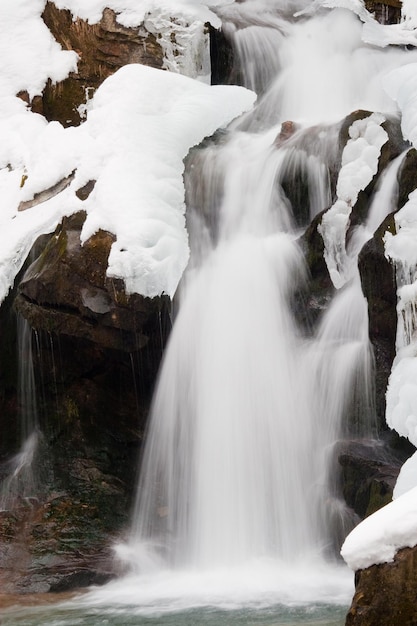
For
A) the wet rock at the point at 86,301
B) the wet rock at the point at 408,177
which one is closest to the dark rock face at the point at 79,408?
the wet rock at the point at 86,301

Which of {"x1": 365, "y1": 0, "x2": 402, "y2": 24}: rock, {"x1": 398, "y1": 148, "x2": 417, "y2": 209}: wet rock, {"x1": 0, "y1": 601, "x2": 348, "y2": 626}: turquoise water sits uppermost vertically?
{"x1": 365, "y1": 0, "x2": 402, "y2": 24}: rock

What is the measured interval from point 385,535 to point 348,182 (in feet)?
16.7

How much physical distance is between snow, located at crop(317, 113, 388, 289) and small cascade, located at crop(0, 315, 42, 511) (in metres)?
2.97

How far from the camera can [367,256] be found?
6.71m

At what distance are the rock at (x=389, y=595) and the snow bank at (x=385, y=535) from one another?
0.03 meters

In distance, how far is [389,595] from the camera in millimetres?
3164

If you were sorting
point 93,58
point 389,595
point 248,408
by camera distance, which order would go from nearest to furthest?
point 389,595, point 248,408, point 93,58

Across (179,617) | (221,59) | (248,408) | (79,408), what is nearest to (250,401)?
(248,408)

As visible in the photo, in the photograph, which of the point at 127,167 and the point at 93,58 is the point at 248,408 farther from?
the point at 93,58

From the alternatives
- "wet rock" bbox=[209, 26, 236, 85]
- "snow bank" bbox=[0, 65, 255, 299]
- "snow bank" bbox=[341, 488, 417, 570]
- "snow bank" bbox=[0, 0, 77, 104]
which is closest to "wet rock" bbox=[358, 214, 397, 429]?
"snow bank" bbox=[0, 65, 255, 299]

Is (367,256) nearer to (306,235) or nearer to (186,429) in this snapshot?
(306,235)

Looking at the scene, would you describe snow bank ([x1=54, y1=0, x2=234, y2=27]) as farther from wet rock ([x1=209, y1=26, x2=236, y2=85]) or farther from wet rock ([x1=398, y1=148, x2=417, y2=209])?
wet rock ([x1=398, y1=148, x2=417, y2=209])

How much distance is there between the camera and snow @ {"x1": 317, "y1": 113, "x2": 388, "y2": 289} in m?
7.52

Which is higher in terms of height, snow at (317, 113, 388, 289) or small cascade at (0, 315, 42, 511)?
snow at (317, 113, 388, 289)
